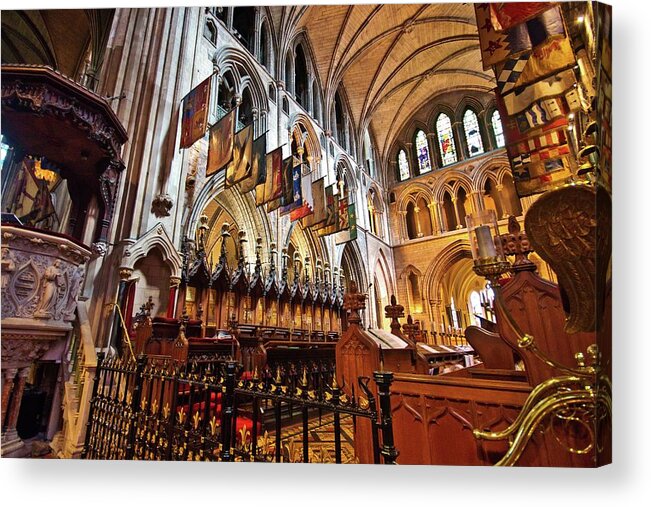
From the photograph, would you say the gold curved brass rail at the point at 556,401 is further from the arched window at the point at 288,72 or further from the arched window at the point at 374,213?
the arched window at the point at 374,213

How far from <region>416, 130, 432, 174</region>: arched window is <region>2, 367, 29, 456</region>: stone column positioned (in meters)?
14.9

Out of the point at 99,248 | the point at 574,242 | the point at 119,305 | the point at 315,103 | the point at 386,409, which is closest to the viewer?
the point at 574,242

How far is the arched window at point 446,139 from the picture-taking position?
1426 centimetres

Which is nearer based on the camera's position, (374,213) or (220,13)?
(220,13)

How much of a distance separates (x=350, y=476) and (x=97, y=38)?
976cm

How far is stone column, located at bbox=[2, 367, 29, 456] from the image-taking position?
2.13 m

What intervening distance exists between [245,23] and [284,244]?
6843 millimetres

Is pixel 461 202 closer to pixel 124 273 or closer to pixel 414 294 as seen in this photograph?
pixel 414 294

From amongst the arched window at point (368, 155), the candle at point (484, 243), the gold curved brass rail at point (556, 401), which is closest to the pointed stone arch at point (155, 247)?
the candle at point (484, 243)

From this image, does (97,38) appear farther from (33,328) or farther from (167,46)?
(33,328)

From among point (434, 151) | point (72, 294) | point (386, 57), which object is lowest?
point (72, 294)

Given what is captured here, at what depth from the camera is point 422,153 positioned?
48.5 ft

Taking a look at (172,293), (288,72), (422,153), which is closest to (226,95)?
(288,72)

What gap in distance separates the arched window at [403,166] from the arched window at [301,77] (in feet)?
18.5
